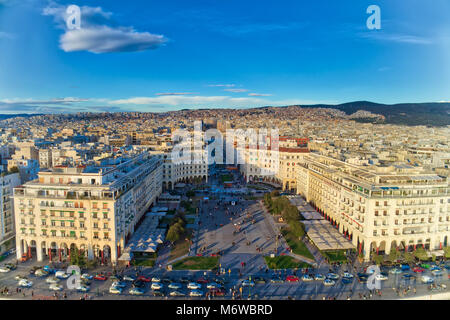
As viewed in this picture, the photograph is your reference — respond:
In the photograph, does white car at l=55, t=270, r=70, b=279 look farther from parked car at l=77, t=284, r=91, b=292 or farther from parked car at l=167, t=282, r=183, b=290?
parked car at l=167, t=282, r=183, b=290

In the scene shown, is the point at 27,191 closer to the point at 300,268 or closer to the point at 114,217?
the point at 114,217

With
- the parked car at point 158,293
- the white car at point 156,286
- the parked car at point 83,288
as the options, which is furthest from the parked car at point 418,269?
the parked car at point 83,288

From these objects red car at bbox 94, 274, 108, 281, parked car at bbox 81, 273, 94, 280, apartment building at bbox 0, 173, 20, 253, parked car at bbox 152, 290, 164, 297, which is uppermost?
apartment building at bbox 0, 173, 20, 253

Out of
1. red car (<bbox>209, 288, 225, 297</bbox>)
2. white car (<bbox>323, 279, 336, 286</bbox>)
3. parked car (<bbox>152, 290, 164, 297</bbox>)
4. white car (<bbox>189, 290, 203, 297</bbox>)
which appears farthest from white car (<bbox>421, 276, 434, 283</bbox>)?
parked car (<bbox>152, 290, 164, 297</bbox>)

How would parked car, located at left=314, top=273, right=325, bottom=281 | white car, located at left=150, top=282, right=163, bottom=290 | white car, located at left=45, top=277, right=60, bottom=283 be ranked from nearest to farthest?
white car, located at left=150, top=282, right=163, bottom=290 < white car, located at left=45, top=277, right=60, bottom=283 < parked car, located at left=314, top=273, right=325, bottom=281

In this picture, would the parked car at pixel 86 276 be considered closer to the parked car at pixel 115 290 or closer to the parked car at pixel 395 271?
the parked car at pixel 115 290

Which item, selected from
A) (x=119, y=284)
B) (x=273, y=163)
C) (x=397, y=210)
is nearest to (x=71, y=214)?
(x=119, y=284)
